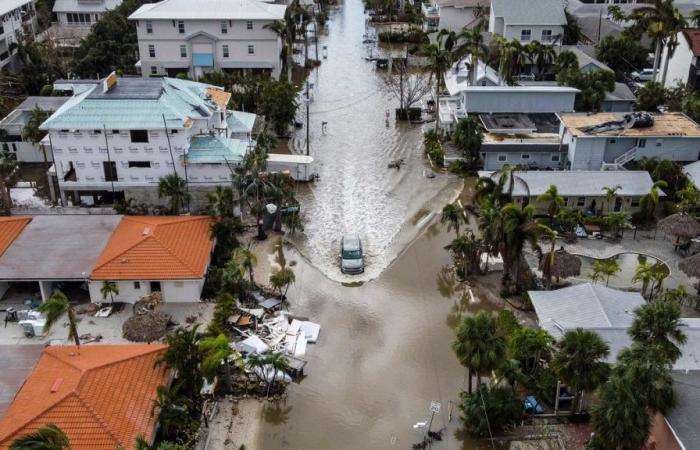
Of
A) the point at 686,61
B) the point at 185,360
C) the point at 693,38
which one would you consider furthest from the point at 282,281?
the point at 693,38

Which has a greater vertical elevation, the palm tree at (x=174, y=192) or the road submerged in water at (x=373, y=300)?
the palm tree at (x=174, y=192)

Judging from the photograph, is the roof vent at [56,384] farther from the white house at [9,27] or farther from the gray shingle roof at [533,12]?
the gray shingle roof at [533,12]

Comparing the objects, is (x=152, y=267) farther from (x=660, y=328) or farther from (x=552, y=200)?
(x=660, y=328)

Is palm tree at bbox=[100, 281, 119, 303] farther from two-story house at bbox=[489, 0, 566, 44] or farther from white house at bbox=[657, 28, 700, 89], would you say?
white house at bbox=[657, 28, 700, 89]

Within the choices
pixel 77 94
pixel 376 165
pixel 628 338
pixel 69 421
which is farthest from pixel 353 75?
pixel 69 421

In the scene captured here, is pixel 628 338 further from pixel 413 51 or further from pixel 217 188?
pixel 413 51

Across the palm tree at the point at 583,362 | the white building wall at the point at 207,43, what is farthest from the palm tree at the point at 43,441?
the white building wall at the point at 207,43
